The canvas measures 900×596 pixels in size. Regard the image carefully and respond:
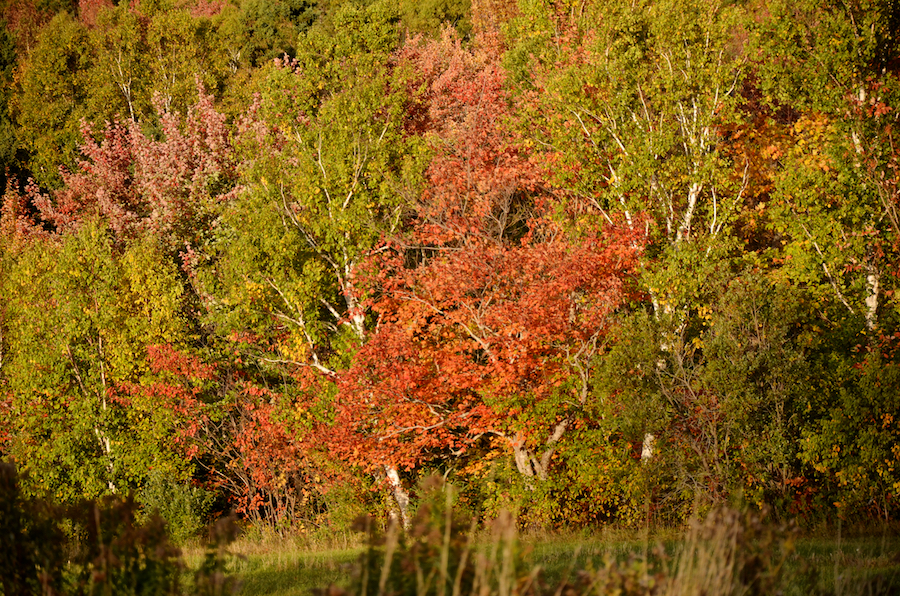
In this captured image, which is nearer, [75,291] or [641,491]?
[641,491]

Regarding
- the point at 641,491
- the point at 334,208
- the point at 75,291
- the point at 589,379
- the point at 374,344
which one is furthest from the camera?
the point at 75,291

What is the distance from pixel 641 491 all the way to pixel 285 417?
940cm

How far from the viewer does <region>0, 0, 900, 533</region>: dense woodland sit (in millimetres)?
15766

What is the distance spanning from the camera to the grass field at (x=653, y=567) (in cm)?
489

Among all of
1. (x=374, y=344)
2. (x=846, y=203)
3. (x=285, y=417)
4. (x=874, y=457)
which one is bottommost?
(x=874, y=457)

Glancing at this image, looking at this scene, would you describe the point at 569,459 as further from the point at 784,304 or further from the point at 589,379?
the point at 784,304

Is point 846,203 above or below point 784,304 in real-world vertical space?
above

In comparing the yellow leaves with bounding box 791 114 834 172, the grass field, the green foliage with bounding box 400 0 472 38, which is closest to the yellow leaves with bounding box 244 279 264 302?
the grass field

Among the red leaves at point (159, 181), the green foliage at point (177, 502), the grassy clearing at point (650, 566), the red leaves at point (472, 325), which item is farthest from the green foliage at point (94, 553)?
the red leaves at point (159, 181)

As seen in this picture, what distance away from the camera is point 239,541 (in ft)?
56.6

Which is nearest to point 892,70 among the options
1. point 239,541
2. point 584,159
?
point 584,159

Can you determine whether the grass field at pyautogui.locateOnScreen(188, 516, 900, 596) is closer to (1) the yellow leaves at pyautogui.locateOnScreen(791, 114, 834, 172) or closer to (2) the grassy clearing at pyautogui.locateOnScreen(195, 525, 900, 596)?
(2) the grassy clearing at pyautogui.locateOnScreen(195, 525, 900, 596)

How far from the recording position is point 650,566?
5164 millimetres

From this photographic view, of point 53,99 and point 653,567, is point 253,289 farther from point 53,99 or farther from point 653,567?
point 53,99
